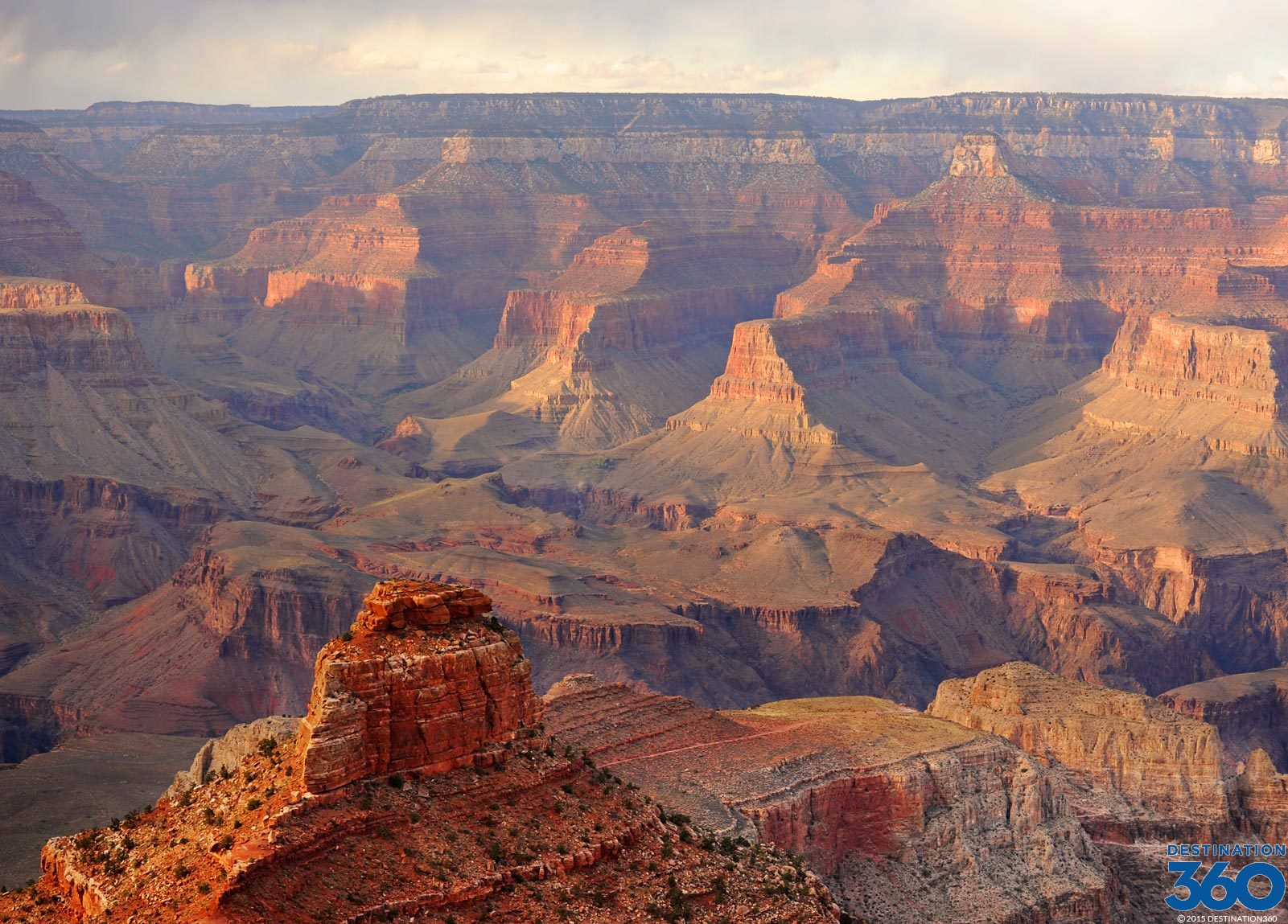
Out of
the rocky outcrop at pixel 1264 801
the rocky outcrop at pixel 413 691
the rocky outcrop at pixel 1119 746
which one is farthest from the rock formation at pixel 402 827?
the rocky outcrop at pixel 1264 801

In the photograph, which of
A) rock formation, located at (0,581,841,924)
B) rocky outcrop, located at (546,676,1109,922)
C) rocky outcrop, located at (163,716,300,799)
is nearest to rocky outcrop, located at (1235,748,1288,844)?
rocky outcrop, located at (546,676,1109,922)

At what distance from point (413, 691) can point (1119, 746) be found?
126 ft

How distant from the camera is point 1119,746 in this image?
66250mm

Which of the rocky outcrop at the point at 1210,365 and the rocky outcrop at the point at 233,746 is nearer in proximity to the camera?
the rocky outcrop at the point at 233,746

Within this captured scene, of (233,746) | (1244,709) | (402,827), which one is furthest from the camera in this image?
(1244,709)

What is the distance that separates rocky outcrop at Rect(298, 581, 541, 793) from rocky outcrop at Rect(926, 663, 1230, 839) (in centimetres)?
3209

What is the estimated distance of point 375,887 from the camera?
3209 centimetres

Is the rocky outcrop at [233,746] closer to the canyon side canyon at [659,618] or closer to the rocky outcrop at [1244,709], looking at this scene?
the canyon side canyon at [659,618]

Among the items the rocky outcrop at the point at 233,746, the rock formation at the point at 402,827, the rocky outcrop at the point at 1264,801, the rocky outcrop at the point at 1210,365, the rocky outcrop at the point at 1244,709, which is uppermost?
the rocky outcrop at the point at 1210,365

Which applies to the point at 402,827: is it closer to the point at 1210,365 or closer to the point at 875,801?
the point at 875,801

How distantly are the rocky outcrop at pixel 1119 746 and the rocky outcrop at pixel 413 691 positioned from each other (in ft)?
105

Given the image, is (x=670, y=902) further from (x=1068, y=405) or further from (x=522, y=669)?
(x=1068, y=405)

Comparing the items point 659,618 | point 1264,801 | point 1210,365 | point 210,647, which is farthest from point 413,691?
point 1210,365

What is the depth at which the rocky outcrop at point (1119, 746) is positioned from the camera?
6344cm
